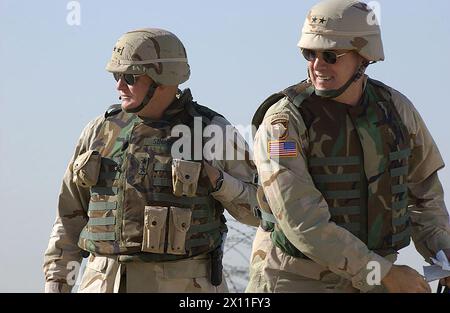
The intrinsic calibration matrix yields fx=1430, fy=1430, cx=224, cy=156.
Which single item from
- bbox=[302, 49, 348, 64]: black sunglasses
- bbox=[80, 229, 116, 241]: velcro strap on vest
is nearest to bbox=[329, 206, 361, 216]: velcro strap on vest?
bbox=[302, 49, 348, 64]: black sunglasses

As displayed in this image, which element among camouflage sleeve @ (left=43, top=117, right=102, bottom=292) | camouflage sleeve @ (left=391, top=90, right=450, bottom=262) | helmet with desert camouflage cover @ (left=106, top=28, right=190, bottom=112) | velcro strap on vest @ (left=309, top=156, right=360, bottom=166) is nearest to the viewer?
velcro strap on vest @ (left=309, top=156, right=360, bottom=166)

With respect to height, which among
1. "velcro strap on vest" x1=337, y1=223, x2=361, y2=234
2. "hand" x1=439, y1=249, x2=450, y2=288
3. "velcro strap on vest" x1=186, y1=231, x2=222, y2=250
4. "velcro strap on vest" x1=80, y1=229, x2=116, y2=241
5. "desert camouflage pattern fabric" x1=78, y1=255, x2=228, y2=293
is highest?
"velcro strap on vest" x1=337, y1=223, x2=361, y2=234

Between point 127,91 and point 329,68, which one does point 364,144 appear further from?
point 127,91

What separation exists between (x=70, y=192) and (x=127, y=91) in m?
0.94

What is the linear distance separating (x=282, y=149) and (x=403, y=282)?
1124 millimetres

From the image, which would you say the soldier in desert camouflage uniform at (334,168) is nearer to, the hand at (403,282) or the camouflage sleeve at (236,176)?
the hand at (403,282)

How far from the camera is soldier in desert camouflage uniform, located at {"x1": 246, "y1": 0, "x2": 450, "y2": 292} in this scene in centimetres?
900

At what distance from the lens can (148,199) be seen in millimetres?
10953

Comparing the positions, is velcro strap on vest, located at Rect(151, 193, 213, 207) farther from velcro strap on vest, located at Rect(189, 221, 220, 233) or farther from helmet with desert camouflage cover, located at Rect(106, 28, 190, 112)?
helmet with desert camouflage cover, located at Rect(106, 28, 190, 112)

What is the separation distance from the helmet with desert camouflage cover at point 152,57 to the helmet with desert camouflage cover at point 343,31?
2068 mm

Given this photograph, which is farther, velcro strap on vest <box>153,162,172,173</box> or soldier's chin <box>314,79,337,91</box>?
velcro strap on vest <box>153,162,172,173</box>

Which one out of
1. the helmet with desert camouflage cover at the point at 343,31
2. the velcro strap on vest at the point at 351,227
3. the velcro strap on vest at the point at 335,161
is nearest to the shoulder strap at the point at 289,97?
the helmet with desert camouflage cover at the point at 343,31

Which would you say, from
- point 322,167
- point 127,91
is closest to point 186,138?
point 127,91

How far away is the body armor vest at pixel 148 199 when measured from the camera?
10844 mm
